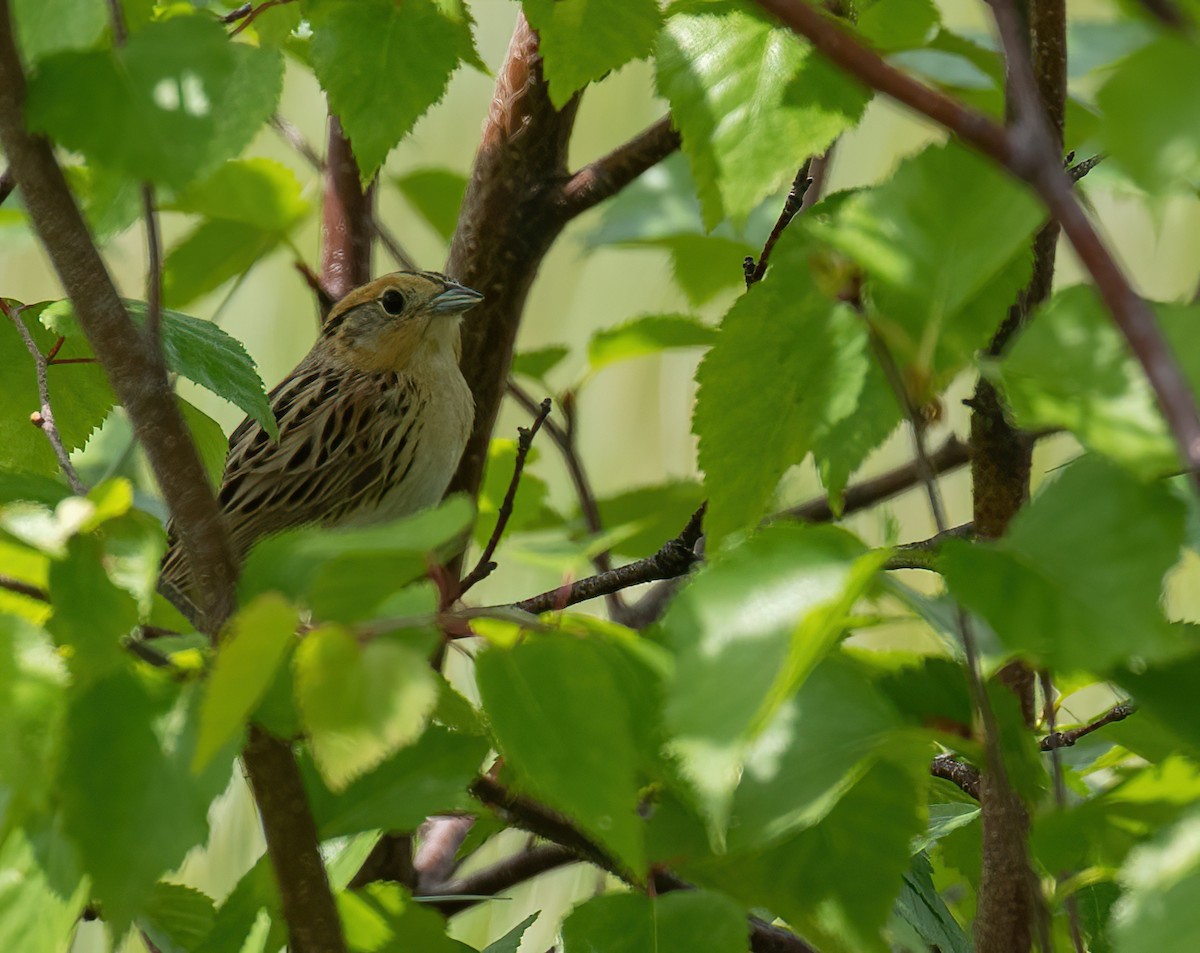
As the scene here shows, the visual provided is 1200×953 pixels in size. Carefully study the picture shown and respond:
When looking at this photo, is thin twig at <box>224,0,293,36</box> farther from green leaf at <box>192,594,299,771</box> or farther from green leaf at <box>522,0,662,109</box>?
green leaf at <box>192,594,299,771</box>

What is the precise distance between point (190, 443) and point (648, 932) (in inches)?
14.1

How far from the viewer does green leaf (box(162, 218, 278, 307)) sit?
5.84 ft

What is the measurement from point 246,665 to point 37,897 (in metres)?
0.26

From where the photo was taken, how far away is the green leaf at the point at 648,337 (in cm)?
159

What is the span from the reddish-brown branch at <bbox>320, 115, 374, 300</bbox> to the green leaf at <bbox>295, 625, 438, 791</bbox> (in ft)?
4.58

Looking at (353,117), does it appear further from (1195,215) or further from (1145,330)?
(1195,215)

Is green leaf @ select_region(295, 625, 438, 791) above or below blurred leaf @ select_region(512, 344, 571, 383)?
below

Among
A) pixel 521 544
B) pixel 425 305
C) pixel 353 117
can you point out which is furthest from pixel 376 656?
pixel 425 305

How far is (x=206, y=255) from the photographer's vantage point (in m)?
1.79

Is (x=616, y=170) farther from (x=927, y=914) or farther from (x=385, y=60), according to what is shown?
(x=927, y=914)

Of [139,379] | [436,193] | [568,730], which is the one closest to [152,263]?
[139,379]

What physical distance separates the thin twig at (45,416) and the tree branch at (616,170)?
719 millimetres

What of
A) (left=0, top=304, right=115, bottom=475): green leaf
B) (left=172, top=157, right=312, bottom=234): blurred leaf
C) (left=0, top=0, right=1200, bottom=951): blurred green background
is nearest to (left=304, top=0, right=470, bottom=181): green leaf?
(left=0, top=304, right=115, bottom=475): green leaf

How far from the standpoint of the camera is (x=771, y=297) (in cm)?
75
